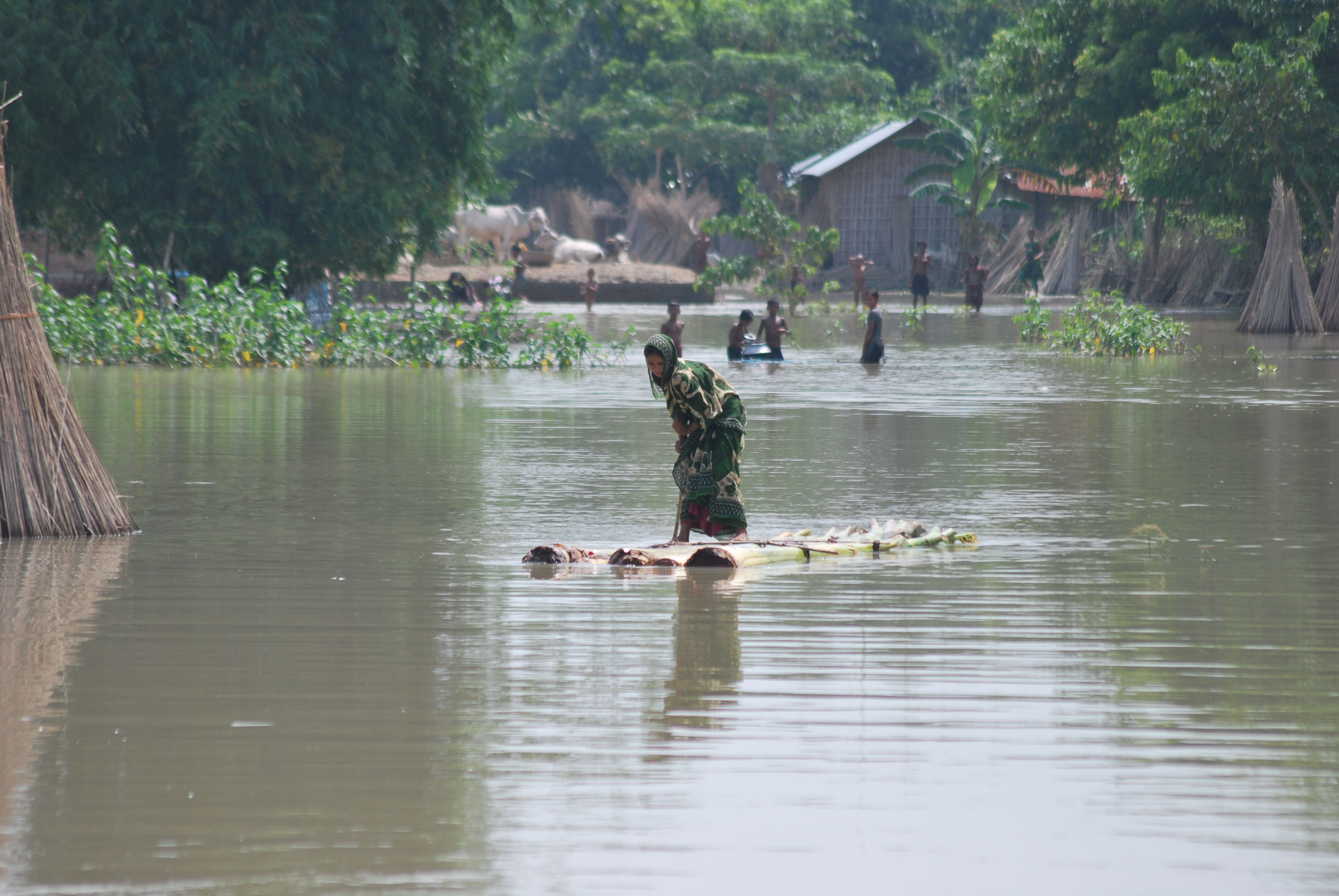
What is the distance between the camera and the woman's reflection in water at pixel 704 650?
4.48m

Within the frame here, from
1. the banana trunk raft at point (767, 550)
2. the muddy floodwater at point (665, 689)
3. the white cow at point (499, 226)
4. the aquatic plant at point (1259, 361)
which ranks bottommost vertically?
the muddy floodwater at point (665, 689)

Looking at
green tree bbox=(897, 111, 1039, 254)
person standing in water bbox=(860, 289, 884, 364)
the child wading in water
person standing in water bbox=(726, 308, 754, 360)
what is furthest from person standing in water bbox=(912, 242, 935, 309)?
person standing in water bbox=(860, 289, 884, 364)

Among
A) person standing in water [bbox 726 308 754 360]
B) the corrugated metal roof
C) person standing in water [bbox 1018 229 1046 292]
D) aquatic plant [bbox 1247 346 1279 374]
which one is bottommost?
aquatic plant [bbox 1247 346 1279 374]

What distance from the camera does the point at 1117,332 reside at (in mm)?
20422

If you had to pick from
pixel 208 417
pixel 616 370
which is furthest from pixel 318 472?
pixel 616 370

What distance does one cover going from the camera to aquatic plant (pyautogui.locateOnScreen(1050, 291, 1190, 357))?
66.8ft

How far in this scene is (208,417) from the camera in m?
12.6

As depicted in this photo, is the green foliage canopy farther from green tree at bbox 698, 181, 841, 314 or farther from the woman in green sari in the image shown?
the woman in green sari

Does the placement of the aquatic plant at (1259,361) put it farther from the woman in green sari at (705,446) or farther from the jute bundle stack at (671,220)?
the jute bundle stack at (671,220)

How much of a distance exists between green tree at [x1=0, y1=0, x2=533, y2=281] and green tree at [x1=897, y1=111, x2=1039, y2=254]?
1729cm

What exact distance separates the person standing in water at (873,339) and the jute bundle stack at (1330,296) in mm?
8832

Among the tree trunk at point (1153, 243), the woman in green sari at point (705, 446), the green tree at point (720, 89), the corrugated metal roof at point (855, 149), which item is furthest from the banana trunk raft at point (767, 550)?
the green tree at point (720, 89)

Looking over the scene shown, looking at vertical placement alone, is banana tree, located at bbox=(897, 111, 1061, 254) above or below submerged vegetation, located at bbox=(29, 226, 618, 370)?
above

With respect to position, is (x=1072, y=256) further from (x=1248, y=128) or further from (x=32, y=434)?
(x=32, y=434)
